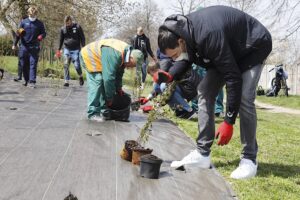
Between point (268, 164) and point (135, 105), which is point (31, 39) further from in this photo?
point (268, 164)

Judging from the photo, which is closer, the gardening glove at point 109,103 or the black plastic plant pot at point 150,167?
the black plastic plant pot at point 150,167

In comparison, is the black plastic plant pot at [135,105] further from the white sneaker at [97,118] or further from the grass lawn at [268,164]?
the white sneaker at [97,118]

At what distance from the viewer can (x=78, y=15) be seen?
22344 mm

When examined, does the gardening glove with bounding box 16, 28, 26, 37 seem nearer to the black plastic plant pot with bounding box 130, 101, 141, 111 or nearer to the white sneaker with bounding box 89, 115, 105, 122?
the black plastic plant pot with bounding box 130, 101, 141, 111

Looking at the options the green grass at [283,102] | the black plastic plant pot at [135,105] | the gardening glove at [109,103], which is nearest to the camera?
the gardening glove at [109,103]

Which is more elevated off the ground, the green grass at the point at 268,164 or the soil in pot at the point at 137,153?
the soil in pot at the point at 137,153

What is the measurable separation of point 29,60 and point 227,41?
26.8ft

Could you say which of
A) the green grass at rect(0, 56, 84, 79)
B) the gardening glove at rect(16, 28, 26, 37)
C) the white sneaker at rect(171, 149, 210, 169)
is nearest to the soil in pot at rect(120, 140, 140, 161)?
the white sneaker at rect(171, 149, 210, 169)

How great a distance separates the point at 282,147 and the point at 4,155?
11.7ft

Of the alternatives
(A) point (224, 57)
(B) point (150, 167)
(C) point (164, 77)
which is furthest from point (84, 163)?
(A) point (224, 57)

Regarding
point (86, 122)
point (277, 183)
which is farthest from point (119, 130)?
point (277, 183)

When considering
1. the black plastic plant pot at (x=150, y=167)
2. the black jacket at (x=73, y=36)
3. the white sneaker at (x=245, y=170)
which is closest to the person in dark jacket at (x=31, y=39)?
the black jacket at (x=73, y=36)

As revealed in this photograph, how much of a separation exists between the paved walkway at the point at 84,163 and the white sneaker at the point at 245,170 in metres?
0.17

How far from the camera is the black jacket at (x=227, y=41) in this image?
3.46 metres
